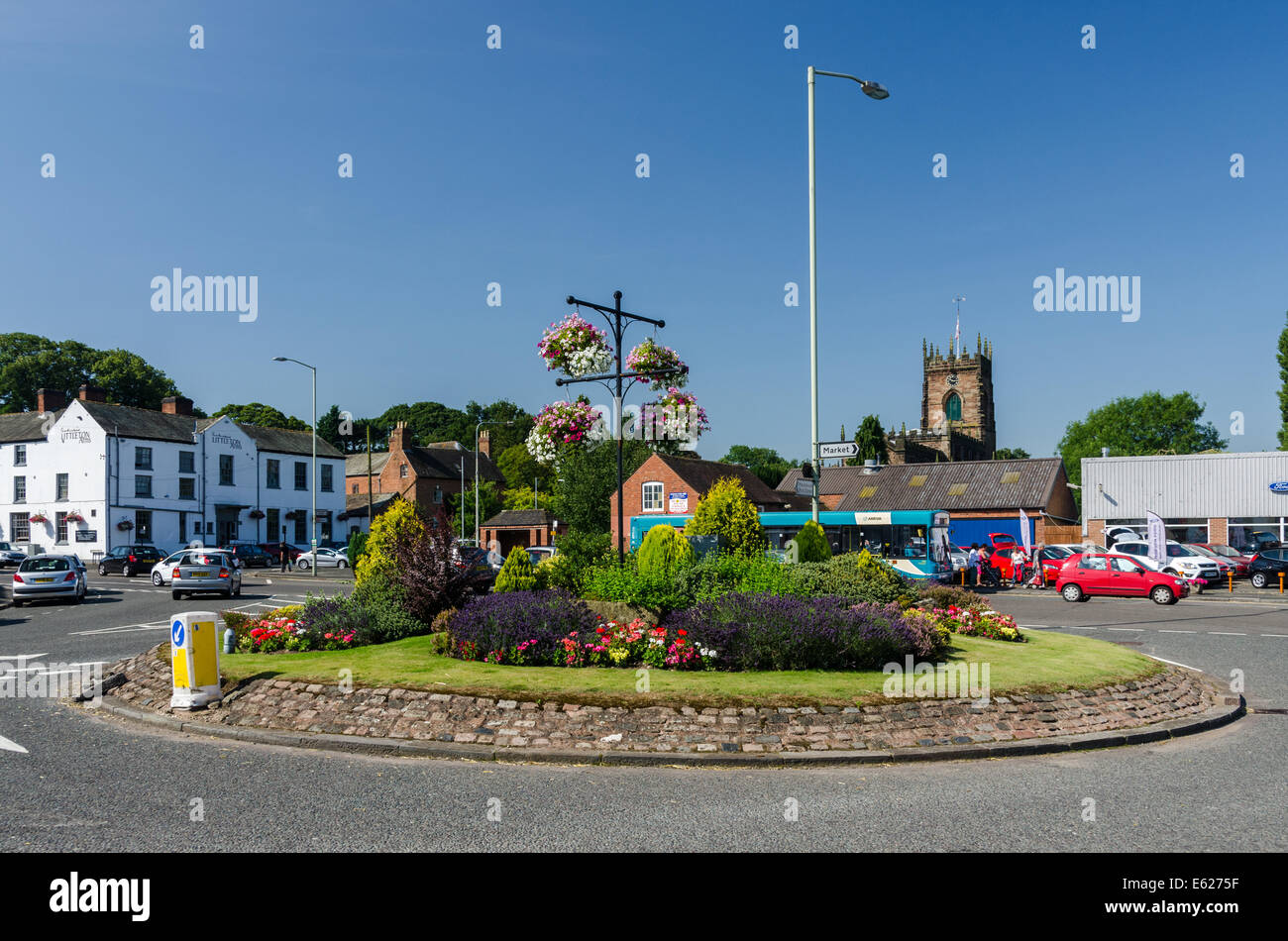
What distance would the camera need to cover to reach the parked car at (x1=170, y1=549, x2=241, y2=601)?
97.5ft

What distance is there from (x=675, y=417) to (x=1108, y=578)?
16.2 m

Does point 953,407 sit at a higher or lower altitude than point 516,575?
higher

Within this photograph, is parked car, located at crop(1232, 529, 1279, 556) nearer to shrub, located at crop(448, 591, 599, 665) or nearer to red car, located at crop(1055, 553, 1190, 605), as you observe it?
red car, located at crop(1055, 553, 1190, 605)

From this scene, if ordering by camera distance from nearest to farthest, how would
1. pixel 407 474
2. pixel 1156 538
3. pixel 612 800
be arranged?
pixel 612 800
pixel 1156 538
pixel 407 474

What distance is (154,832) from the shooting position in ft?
21.3

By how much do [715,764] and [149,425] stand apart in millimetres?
61400

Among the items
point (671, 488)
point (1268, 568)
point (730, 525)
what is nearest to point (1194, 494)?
point (1268, 568)

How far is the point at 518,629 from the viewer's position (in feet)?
40.1

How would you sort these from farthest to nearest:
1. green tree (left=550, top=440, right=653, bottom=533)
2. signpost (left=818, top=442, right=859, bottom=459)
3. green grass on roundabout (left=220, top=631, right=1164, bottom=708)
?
green tree (left=550, top=440, right=653, bottom=533) → signpost (left=818, top=442, right=859, bottom=459) → green grass on roundabout (left=220, top=631, right=1164, bottom=708)

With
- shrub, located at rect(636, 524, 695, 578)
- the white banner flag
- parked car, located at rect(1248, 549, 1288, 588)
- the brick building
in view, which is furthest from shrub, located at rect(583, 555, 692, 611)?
the brick building

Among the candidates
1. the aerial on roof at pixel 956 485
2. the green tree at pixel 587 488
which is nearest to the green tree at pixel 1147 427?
the aerial on roof at pixel 956 485

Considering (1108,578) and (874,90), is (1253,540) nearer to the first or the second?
(1108,578)

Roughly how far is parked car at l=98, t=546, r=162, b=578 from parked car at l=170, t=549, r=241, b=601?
54.5 ft
